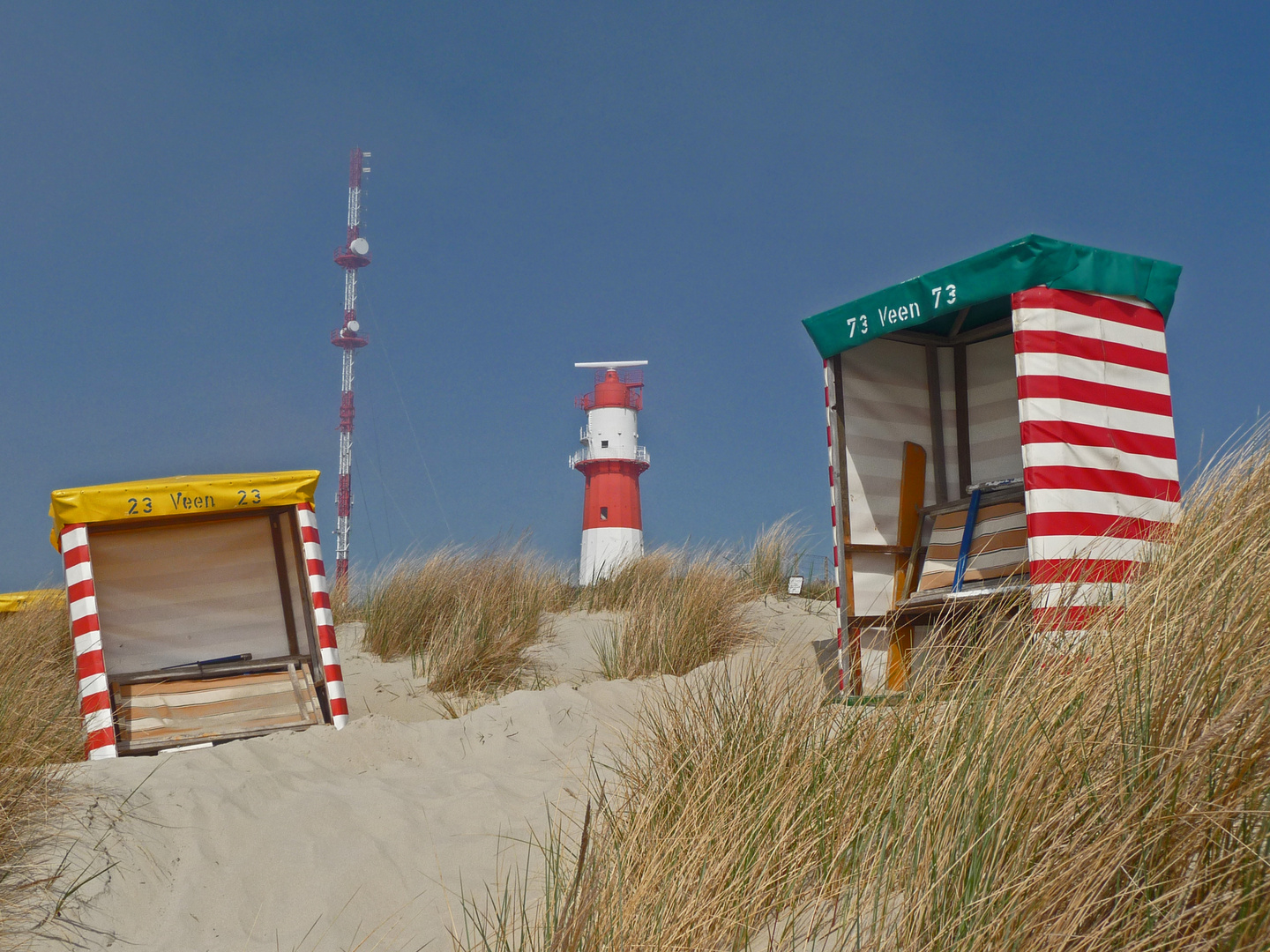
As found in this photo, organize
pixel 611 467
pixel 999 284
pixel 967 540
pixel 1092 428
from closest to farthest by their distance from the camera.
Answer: pixel 1092 428
pixel 999 284
pixel 967 540
pixel 611 467

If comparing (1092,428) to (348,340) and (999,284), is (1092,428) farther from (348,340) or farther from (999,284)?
(348,340)

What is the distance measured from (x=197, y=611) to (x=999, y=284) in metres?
5.79

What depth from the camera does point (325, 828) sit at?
4238 millimetres

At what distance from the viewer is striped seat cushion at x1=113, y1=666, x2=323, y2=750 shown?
18.4 feet

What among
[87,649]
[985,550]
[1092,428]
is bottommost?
[87,649]

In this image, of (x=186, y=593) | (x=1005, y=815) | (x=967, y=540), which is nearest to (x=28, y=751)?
(x=186, y=593)

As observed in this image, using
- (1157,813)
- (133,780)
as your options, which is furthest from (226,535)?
(1157,813)

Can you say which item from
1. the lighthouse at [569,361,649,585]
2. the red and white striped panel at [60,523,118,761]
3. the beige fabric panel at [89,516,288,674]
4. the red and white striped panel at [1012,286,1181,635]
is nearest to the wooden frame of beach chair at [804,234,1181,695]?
the red and white striped panel at [1012,286,1181,635]

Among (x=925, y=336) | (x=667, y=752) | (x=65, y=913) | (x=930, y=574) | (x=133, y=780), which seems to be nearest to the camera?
(x=65, y=913)

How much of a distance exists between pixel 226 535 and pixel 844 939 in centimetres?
633

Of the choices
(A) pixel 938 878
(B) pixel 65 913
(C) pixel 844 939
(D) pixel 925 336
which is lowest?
(B) pixel 65 913

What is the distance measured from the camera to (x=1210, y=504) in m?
4.14

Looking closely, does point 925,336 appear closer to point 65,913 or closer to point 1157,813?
point 1157,813

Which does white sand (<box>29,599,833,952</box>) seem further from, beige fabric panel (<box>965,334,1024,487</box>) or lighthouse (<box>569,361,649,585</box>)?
lighthouse (<box>569,361,649,585</box>)
